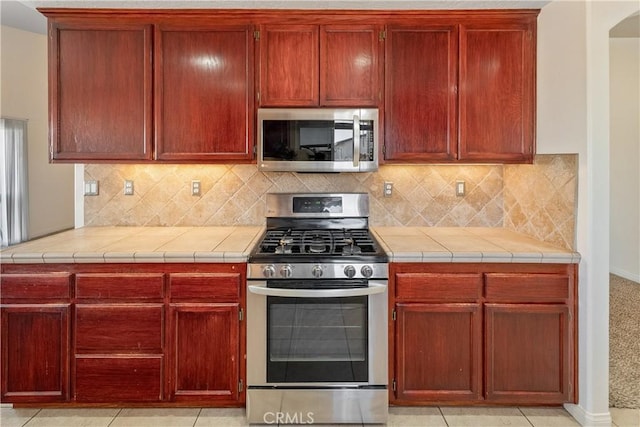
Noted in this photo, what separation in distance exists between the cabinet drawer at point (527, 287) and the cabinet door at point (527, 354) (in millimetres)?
38

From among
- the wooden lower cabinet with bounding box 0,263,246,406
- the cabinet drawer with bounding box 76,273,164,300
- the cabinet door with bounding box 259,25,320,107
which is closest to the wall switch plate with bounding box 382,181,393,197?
the cabinet door with bounding box 259,25,320,107

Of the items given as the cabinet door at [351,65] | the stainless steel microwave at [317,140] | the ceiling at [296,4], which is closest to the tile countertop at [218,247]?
the stainless steel microwave at [317,140]

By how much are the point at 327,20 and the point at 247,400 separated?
2.26 meters

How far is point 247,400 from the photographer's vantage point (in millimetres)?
2156

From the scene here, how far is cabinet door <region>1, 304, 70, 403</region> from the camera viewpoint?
2168 millimetres

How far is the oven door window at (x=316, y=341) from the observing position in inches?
84.7

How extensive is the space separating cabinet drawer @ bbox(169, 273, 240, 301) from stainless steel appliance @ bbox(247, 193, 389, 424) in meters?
0.10

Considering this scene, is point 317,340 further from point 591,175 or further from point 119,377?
point 591,175

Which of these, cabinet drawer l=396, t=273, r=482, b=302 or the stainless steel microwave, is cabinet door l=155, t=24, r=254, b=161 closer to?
the stainless steel microwave

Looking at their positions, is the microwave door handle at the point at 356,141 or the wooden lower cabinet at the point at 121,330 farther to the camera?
the microwave door handle at the point at 356,141

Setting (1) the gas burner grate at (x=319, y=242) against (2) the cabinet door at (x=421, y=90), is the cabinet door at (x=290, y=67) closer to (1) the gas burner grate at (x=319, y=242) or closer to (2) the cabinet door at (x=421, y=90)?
(2) the cabinet door at (x=421, y=90)

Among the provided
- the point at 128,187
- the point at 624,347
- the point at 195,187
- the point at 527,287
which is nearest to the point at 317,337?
the point at 527,287

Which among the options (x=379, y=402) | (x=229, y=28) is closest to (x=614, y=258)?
(x=379, y=402)

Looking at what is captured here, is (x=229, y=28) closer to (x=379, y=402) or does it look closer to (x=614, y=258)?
(x=379, y=402)
